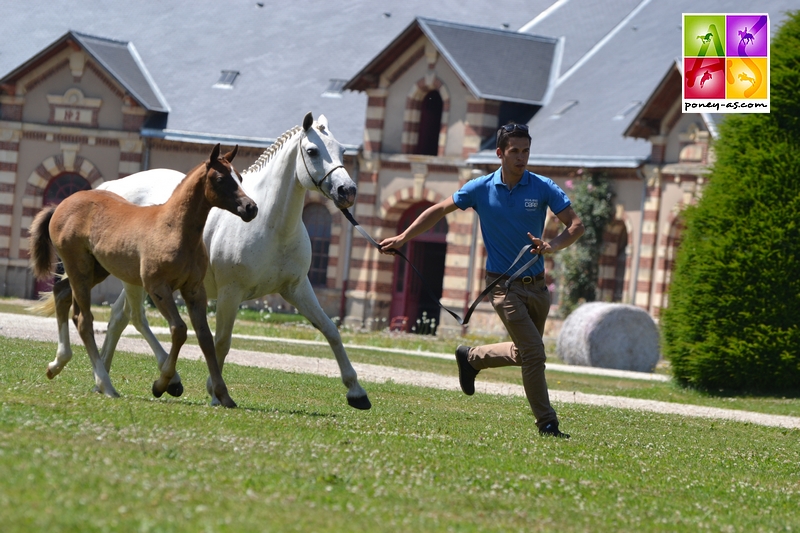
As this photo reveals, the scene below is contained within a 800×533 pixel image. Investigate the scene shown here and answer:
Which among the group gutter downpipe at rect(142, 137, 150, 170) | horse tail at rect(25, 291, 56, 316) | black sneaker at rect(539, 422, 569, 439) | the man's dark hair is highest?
gutter downpipe at rect(142, 137, 150, 170)

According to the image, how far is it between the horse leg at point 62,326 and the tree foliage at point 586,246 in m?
18.8

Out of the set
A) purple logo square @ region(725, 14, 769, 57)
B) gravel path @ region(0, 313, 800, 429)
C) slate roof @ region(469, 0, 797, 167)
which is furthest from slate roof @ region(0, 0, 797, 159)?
gravel path @ region(0, 313, 800, 429)

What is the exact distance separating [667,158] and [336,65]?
11.5 m

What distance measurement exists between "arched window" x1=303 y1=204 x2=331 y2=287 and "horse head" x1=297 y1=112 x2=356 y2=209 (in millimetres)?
22949

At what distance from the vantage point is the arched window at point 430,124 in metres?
31.3

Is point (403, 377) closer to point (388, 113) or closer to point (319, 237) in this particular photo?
point (388, 113)

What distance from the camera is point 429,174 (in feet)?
100

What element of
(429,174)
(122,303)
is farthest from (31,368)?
Result: (429,174)

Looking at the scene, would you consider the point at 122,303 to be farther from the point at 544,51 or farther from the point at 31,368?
the point at 544,51

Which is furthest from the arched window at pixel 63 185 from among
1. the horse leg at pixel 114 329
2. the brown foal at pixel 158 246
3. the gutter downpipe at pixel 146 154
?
the brown foal at pixel 158 246

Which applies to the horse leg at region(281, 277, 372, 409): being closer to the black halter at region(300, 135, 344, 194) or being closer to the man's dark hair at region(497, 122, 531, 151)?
the black halter at region(300, 135, 344, 194)

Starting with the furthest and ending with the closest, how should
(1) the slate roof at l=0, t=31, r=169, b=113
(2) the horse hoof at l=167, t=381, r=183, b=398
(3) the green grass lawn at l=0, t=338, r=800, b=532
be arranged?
(1) the slate roof at l=0, t=31, r=169, b=113, (2) the horse hoof at l=167, t=381, r=183, b=398, (3) the green grass lawn at l=0, t=338, r=800, b=532

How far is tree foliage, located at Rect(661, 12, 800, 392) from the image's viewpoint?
17781 millimetres

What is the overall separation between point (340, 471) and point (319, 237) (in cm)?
2708
